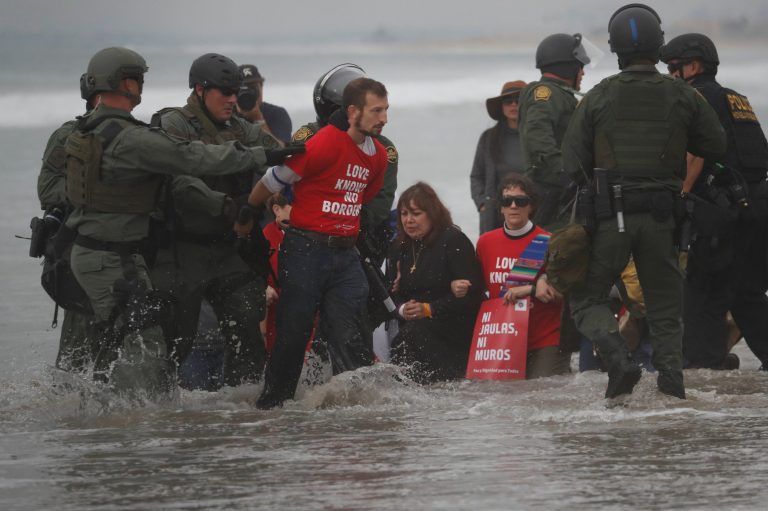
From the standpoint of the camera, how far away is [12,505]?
5.61m

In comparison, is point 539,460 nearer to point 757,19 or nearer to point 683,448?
point 683,448

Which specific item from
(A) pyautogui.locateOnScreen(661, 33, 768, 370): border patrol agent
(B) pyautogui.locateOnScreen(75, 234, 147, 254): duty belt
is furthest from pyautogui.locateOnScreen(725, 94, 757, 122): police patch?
(B) pyautogui.locateOnScreen(75, 234, 147, 254): duty belt

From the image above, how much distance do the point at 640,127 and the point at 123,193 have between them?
2.44 metres

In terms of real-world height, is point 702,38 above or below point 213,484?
above

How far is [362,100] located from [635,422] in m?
2.09

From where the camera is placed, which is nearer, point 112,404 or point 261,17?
point 112,404

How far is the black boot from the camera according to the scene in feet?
24.3

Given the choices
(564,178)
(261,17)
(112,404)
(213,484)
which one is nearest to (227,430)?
(112,404)

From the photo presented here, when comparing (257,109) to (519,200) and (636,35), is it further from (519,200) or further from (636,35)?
(636,35)

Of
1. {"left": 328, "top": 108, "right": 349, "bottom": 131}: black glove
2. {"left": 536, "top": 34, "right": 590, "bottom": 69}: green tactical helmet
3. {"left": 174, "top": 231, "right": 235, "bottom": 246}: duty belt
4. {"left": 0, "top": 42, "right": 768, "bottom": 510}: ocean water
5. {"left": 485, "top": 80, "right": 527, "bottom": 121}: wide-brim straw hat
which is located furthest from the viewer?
{"left": 485, "top": 80, "right": 527, "bottom": 121}: wide-brim straw hat

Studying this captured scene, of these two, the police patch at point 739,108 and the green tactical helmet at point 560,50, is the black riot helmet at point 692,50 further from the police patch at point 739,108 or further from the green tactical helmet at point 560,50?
the green tactical helmet at point 560,50

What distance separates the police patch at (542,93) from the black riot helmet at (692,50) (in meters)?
0.75

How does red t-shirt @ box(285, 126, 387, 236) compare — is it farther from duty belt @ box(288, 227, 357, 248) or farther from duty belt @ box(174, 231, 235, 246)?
duty belt @ box(174, 231, 235, 246)

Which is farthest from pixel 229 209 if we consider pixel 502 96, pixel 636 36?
pixel 502 96
